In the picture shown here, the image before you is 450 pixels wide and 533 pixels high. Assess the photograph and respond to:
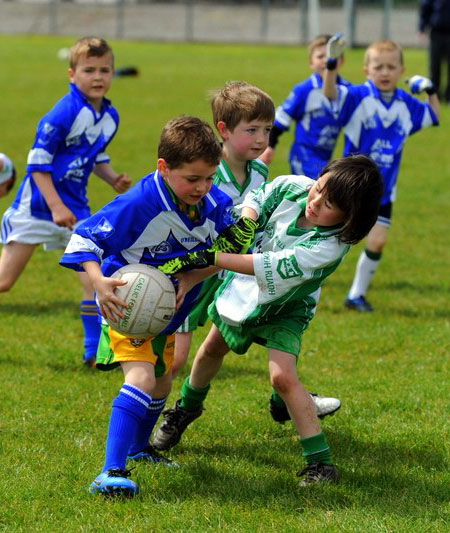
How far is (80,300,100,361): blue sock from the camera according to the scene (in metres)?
6.48

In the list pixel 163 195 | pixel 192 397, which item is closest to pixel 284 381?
pixel 192 397

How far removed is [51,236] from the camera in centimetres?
670

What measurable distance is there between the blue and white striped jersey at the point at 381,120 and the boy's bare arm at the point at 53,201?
2574 millimetres

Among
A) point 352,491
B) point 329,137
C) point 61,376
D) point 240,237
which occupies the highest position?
point 240,237

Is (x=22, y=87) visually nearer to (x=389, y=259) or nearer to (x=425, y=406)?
(x=389, y=259)

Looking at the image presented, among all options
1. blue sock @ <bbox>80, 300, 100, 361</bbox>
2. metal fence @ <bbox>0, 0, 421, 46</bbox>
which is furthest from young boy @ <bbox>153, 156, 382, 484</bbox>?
metal fence @ <bbox>0, 0, 421, 46</bbox>

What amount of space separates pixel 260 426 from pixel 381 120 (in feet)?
11.0

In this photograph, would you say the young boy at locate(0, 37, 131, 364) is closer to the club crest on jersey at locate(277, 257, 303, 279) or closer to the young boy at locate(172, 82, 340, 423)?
the young boy at locate(172, 82, 340, 423)

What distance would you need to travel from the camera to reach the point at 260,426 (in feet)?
17.9

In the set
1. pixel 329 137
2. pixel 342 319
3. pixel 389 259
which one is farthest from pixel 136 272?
pixel 389 259

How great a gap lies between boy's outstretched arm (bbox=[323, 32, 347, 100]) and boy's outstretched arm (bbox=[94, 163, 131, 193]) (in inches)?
73.4

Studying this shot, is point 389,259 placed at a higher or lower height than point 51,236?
lower

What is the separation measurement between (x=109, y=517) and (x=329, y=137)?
15.8 feet

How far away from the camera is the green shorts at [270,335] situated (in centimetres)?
468
